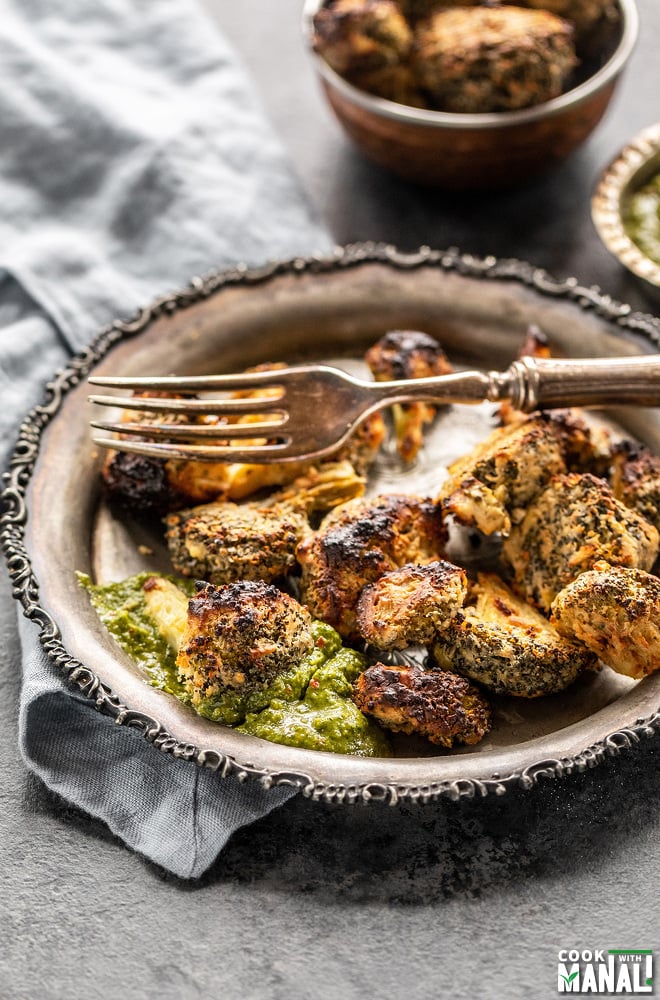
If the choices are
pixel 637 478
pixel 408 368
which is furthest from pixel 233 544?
pixel 637 478

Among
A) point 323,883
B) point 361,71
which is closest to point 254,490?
point 323,883

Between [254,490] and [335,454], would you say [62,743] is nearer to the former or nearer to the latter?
[254,490]

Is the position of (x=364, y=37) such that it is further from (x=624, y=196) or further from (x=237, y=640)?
(x=237, y=640)

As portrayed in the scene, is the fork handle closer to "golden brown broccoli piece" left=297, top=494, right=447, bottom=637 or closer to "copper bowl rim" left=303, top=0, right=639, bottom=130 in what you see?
"golden brown broccoli piece" left=297, top=494, right=447, bottom=637

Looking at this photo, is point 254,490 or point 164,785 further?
point 254,490

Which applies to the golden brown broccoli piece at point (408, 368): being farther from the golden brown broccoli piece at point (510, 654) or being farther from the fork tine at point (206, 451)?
the golden brown broccoli piece at point (510, 654)

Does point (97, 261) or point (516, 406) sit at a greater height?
point (516, 406)
